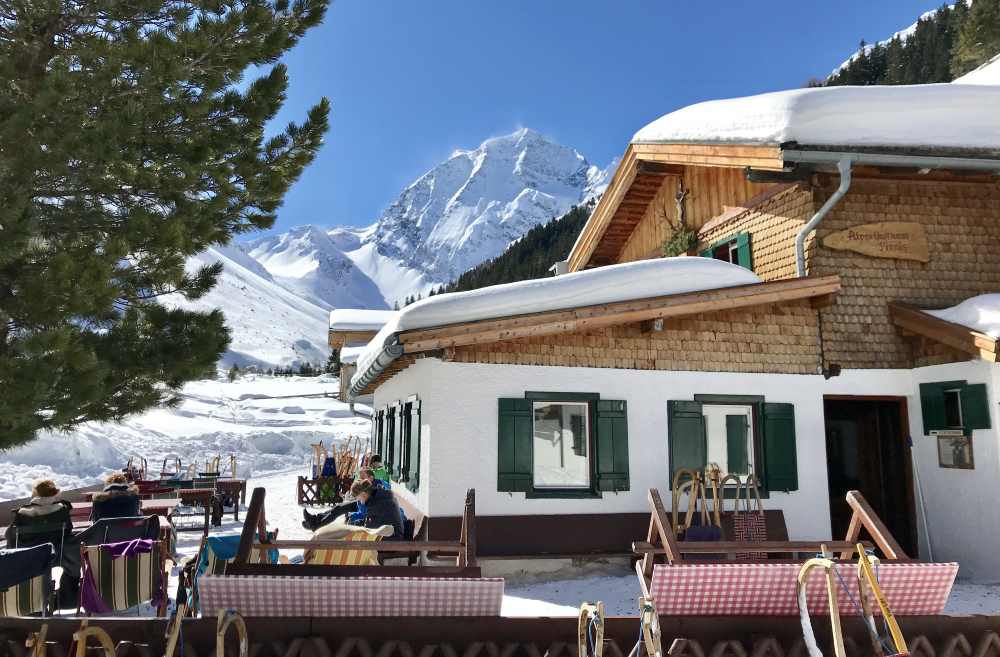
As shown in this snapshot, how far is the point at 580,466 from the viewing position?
360 inches

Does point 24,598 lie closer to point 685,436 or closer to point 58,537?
point 58,537

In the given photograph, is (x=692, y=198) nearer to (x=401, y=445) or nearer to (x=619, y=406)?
(x=619, y=406)

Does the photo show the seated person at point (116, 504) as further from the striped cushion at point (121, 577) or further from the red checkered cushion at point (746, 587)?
the red checkered cushion at point (746, 587)

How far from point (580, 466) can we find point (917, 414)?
4747mm

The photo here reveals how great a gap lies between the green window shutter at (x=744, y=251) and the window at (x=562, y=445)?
4.16m

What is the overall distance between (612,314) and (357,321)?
16851 mm

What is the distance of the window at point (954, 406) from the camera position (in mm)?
8781

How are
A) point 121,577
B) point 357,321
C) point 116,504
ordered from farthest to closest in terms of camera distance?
point 357,321, point 116,504, point 121,577

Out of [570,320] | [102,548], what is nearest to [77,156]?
[102,548]

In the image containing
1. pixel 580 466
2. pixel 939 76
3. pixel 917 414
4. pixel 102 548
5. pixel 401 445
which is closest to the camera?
pixel 102 548

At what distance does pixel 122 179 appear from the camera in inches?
267

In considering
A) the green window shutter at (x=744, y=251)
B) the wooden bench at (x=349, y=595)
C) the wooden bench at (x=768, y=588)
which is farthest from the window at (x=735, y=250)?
the wooden bench at (x=349, y=595)

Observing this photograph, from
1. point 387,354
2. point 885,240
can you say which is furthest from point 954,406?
point 387,354

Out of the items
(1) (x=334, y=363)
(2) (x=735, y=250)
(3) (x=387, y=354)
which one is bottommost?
(3) (x=387, y=354)
